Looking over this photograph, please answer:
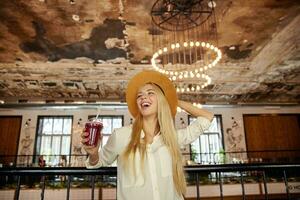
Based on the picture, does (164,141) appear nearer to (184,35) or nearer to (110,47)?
(184,35)

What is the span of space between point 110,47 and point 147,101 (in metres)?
6.53

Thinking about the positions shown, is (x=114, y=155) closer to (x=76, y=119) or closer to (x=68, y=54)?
(x=68, y=54)

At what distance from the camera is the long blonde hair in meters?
1.50

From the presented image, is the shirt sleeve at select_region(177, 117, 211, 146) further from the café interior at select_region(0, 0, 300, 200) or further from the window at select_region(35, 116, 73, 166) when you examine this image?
the window at select_region(35, 116, 73, 166)

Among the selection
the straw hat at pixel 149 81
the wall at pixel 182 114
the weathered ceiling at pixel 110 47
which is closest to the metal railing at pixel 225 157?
the wall at pixel 182 114

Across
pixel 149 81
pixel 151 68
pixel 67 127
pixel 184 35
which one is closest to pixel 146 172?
pixel 149 81

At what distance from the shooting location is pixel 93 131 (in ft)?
4.96

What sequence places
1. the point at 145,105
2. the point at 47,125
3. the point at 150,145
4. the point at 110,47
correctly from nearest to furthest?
the point at 150,145, the point at 145,105, the point at 110,47, the point at 47,125

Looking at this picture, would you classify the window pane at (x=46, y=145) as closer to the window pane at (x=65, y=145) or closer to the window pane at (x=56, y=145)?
the window pane at (x=56, y=145)

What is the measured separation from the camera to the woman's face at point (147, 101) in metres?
1.67

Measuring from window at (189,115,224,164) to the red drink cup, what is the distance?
12.7 metres

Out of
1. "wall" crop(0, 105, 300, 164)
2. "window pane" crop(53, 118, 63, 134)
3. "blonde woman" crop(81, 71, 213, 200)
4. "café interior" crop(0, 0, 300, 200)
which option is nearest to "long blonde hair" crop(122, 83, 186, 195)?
"blonde woman" crop(81, 71, 213, 200)

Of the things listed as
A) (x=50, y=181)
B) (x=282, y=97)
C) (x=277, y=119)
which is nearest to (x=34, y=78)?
(x=50, y=181)

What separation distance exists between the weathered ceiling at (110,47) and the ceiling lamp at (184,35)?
0.85 ft
